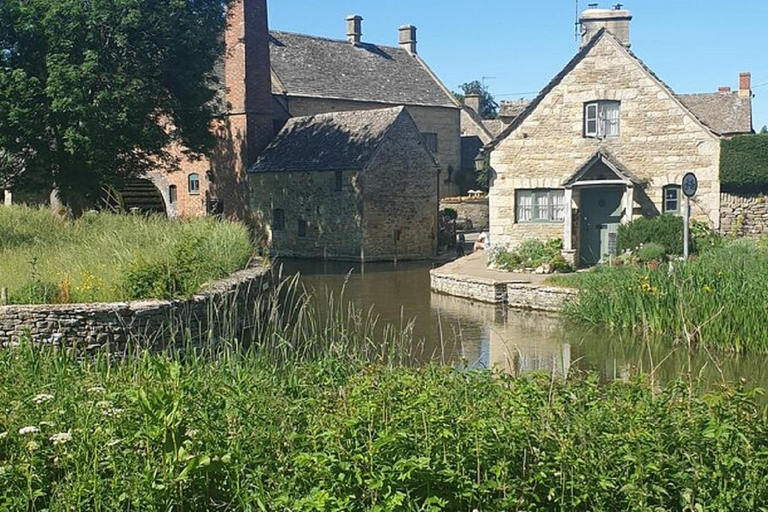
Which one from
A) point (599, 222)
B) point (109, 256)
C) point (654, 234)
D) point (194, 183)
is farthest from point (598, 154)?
point (194, 183)

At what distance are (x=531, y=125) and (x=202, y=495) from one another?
18945 millimetres

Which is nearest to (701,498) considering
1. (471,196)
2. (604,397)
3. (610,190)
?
(604,397)

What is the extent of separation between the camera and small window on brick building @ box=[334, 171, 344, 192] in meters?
29.8

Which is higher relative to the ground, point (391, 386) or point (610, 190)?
point (610, 190)

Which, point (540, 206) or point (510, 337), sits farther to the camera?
point (540, 206)

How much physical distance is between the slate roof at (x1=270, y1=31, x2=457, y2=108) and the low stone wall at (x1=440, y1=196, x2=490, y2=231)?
5.89 m

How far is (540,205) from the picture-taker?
2272 cm

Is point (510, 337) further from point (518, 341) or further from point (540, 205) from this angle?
point (540, 205)

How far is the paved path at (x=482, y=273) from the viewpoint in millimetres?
18922

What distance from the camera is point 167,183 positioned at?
3716 centimetres

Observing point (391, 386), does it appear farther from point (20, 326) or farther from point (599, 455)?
point (20, 326)

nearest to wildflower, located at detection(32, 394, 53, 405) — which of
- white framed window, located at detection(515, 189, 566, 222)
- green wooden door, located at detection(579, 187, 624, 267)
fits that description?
green wooden door, located at detection(579, 187, 624, 267)

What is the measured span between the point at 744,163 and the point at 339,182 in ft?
45.8

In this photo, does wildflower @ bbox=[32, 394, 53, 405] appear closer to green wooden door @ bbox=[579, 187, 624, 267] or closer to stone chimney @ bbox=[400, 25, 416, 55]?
green wooden door @ bbox=[579, 187, 624, 267]
